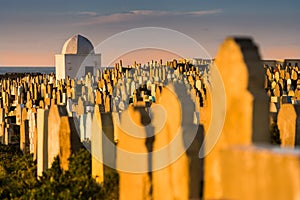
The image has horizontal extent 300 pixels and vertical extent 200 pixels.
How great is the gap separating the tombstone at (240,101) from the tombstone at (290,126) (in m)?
4.18

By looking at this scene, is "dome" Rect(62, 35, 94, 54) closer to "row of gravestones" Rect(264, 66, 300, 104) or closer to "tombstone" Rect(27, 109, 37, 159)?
"row of gravestones" Rect(264, 66, 300, 104)

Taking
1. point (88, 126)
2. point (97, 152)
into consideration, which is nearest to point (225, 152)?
point (97, 152)

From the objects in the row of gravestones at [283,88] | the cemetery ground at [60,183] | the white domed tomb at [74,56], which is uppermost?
the white domed tomb at [74,56]

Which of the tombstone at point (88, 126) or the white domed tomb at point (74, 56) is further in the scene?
the white domed tomb at point (74, 56)

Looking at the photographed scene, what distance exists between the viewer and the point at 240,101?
22.1 feet

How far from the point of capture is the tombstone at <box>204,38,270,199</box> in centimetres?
660

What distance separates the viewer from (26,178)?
1532 cm

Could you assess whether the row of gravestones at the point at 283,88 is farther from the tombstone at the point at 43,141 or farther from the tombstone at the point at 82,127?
the tombstone at the point at 43,141

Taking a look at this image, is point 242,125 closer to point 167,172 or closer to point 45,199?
point 167,172

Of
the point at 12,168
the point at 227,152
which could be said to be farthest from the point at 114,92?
the point at 227,152

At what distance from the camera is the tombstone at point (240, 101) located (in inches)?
260

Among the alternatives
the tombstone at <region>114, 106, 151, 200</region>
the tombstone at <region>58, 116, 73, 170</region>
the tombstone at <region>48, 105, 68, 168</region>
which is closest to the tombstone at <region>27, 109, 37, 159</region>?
the tombstone at <region>48, 105, 68, 168</region>

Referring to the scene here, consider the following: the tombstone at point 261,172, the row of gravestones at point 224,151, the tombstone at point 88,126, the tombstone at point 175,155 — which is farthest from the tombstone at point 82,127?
the tombstone at point 261,172

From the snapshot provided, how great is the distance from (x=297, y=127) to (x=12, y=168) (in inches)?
335
